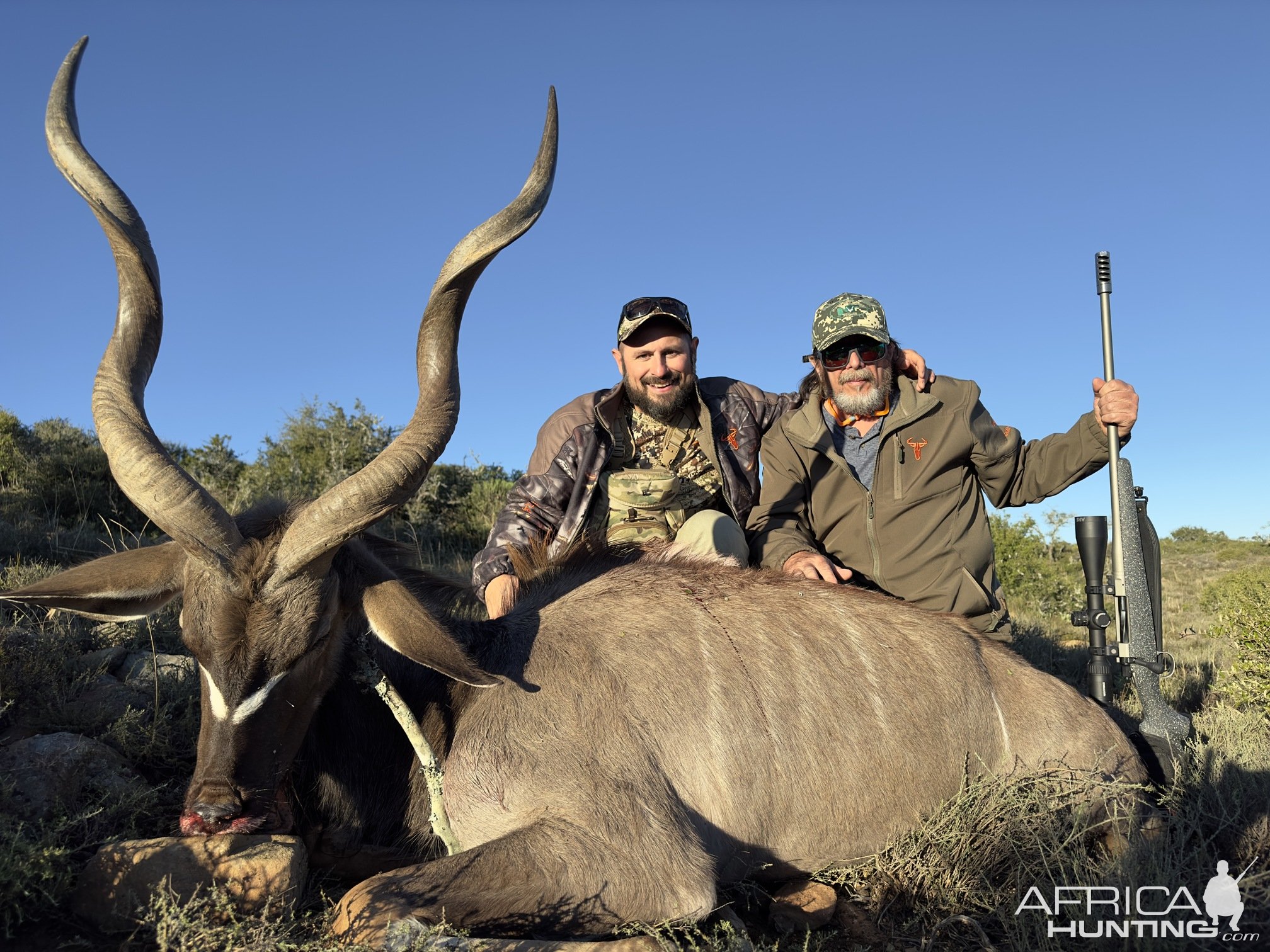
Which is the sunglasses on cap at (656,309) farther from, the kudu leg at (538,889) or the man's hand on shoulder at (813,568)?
the kudu leg at (538,889)

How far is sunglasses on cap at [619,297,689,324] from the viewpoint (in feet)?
22.9

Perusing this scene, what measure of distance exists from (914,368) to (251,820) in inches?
194

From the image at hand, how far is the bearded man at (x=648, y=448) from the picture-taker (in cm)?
661

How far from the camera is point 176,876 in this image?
3.21 metres

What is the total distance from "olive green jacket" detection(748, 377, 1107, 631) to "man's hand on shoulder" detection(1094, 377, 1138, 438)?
133 millimetres

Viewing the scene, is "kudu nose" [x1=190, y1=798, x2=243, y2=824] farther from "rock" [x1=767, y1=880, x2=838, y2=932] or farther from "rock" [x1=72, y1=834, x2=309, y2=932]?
"rock" [x1=767, y1=880, x2=838, y2=932]

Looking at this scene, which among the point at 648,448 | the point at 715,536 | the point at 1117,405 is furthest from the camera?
the point at 648,448

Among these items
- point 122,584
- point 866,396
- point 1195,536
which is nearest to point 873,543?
point 866,396

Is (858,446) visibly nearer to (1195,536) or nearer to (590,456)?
(590,456)

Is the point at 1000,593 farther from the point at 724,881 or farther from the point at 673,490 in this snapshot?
the point at 724,881

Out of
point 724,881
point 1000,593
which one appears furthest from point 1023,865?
point 1000,593

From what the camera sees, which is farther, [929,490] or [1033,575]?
[1033,575]

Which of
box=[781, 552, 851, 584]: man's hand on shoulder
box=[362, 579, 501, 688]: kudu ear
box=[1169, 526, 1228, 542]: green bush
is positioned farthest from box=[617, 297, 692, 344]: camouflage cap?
box=[1169, 526, 1228, 542]: green bush

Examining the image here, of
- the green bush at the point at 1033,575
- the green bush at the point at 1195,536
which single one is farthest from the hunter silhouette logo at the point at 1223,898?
the green bush at the point at 1195,536
